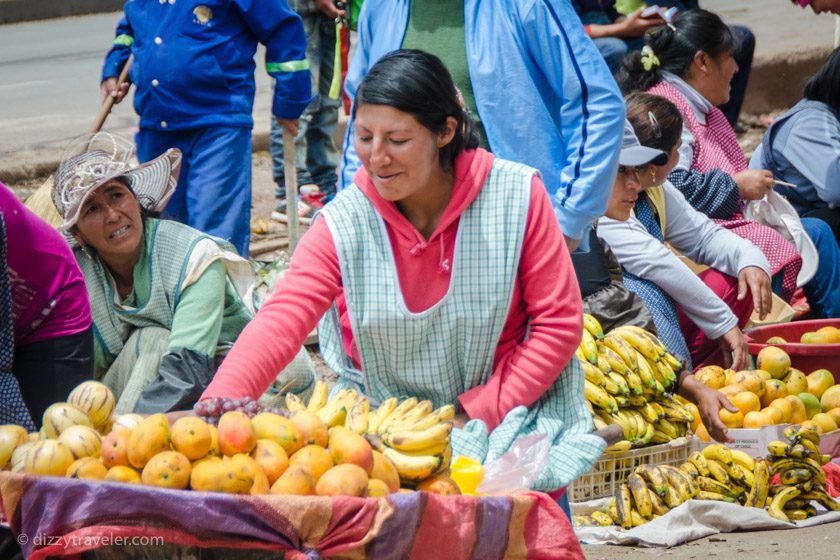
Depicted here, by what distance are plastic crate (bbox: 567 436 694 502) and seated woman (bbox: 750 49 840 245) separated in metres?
2.31

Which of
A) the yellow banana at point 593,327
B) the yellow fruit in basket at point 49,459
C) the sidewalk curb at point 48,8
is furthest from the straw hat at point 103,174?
the sidewalk curb at point 48,8

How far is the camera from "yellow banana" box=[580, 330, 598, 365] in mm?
4734

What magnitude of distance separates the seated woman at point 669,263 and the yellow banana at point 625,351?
0.68 metres

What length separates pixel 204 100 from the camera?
19.6 ft

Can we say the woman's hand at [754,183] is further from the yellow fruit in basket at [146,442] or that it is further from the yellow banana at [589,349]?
the yellow fruit in basket at [146,442]

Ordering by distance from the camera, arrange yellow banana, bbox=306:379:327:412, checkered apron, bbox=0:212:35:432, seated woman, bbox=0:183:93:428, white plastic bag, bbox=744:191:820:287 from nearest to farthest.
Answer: yellow banana, bbox=306:379:327:412, checkered apron, bbox=0:212:35:432, seated woman, bbox=0:183:93:428, white plastic bag, bbox=744:191:820:287

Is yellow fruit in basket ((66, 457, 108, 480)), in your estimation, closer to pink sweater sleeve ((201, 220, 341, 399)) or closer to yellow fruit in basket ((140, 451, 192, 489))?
yellow fruit in basket ((140, 451, 192, 489))

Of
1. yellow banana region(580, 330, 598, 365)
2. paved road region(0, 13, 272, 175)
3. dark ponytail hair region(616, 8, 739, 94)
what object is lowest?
paved road region(0, 13, 272, 175)

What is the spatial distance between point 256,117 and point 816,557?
7.28 meters

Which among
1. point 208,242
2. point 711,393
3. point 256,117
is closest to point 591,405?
point 711,393

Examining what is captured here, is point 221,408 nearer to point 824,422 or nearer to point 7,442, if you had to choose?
point 7,442

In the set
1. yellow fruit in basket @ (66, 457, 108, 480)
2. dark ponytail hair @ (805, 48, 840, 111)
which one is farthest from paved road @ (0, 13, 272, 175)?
yellow fruit in basket @ (66, 457, 108, 480)

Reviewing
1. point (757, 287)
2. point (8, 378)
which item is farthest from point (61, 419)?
point (757, 287)

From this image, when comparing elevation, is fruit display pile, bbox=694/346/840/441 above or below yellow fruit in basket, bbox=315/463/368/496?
below
